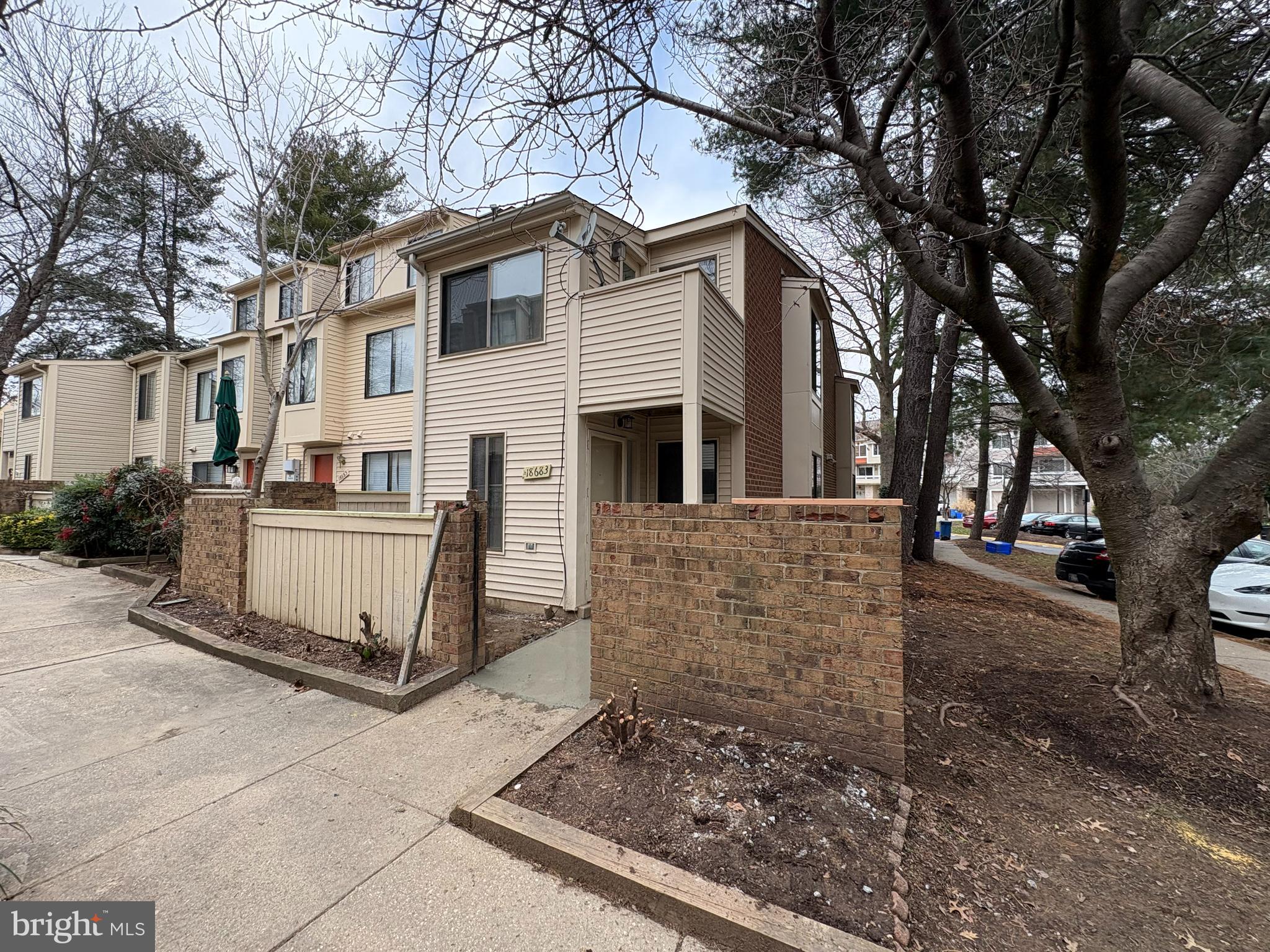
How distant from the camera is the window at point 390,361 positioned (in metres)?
11.8

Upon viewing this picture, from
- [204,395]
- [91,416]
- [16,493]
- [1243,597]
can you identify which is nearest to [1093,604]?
[1243,597]

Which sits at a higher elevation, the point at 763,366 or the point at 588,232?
the point at 588,232

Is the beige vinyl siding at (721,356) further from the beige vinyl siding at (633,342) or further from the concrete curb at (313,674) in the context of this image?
the concrete curb at (313,674)

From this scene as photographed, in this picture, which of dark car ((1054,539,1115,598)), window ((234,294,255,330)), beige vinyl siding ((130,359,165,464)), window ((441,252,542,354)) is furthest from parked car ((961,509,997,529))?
beige vinyl siding ((130,359,165,464))

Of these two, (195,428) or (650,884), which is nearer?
(650,884)

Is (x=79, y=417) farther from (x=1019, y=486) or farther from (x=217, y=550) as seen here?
(x=1019, y=486)

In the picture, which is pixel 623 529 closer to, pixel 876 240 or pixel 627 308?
pixel 627 308

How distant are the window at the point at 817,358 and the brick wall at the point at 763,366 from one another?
851mm

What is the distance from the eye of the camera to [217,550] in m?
5.91

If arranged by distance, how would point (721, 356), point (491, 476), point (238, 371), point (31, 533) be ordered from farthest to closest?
point (238, 371), point (31, 533), point (491, 476), point (721, 356)

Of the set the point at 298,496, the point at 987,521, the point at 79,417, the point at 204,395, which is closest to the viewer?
the point at 298,496

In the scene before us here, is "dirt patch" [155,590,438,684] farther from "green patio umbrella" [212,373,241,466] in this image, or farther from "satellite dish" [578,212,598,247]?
"satellite dish" [578,212,598,247]

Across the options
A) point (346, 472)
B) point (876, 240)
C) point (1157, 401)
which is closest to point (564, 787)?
point (876, 240)

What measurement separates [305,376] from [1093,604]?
1761cm
